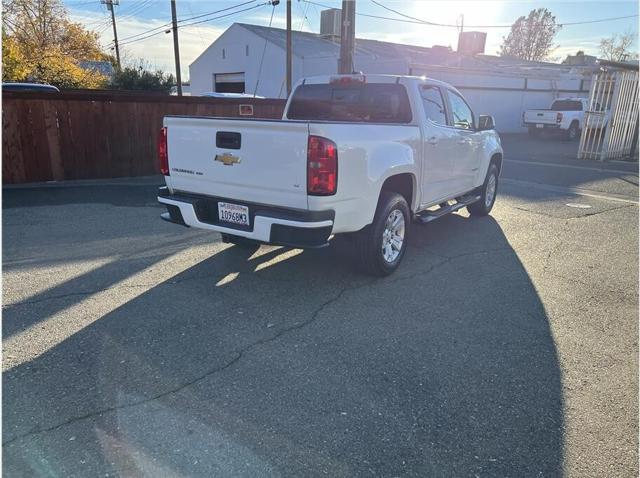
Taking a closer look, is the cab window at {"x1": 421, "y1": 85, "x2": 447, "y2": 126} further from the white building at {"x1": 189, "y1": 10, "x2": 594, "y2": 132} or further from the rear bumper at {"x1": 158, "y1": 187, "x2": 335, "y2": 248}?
the white building at {"x1": 189, "y1": 10, "x2": 594, "y2": 132}

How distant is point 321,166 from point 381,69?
21089 millimetres

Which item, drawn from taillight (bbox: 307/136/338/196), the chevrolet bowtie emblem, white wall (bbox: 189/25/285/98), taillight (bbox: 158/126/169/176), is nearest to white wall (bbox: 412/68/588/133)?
white wall (bbox: 189/25/285/98)

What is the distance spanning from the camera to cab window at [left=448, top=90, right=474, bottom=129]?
6.36 meters

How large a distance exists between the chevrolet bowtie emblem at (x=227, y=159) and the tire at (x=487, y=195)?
466cm

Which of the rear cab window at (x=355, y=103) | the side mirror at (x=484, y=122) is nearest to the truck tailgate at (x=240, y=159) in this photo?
the rear cab window at (x=355, y=103)

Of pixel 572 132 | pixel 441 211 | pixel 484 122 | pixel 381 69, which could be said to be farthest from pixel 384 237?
pixel 572 132

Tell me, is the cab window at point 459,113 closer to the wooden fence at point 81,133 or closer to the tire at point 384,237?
the tire at point 384,237

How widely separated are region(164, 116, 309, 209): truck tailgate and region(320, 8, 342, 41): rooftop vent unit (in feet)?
42.9

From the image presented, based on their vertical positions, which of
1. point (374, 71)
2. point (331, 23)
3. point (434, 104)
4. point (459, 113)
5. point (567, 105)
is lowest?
point (459, 113)

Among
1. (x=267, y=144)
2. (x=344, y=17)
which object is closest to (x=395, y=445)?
(x=267, y=144)

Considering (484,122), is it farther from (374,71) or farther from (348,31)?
→ (374,71)

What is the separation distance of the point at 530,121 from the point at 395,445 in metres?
23.7

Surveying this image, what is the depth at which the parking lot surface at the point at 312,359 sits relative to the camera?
100 inches

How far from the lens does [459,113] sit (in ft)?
21.6
